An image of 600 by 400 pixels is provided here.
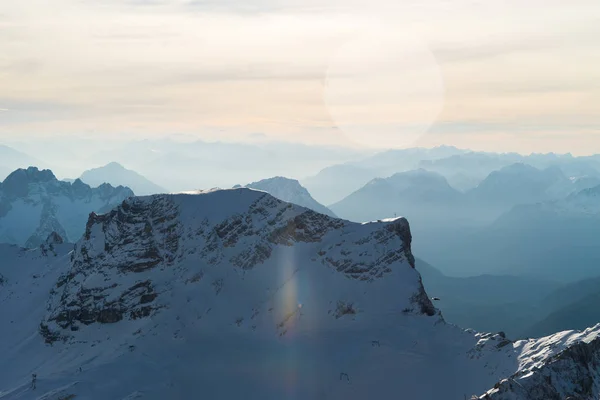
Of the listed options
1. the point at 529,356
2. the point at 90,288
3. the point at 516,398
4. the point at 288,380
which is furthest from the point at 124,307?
the point at 516,398

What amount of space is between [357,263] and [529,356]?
6174cm

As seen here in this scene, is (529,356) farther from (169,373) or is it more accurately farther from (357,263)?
(169,373)

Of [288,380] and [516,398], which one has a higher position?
[516,398]

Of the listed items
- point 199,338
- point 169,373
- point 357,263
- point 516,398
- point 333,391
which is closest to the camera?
point 516,398

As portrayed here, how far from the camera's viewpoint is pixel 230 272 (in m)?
195

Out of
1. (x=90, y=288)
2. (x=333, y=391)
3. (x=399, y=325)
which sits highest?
(x=90, y=288)

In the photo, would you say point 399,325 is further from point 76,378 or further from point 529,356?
point 76,378

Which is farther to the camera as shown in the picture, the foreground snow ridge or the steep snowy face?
the foreground snow ridge

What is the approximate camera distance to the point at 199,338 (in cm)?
17738

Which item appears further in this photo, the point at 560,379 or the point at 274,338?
the point at 274,338

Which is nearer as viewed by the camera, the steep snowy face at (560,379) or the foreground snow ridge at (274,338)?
the steep snowy face at (560,379)

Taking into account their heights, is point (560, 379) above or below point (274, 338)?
above

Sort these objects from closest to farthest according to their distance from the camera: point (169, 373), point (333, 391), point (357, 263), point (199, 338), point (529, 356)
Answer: point (529, 356) → point (333, 391) → point (169, 373) → point (199, 338) → point (357, 263)

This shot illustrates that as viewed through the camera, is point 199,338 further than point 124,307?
No
